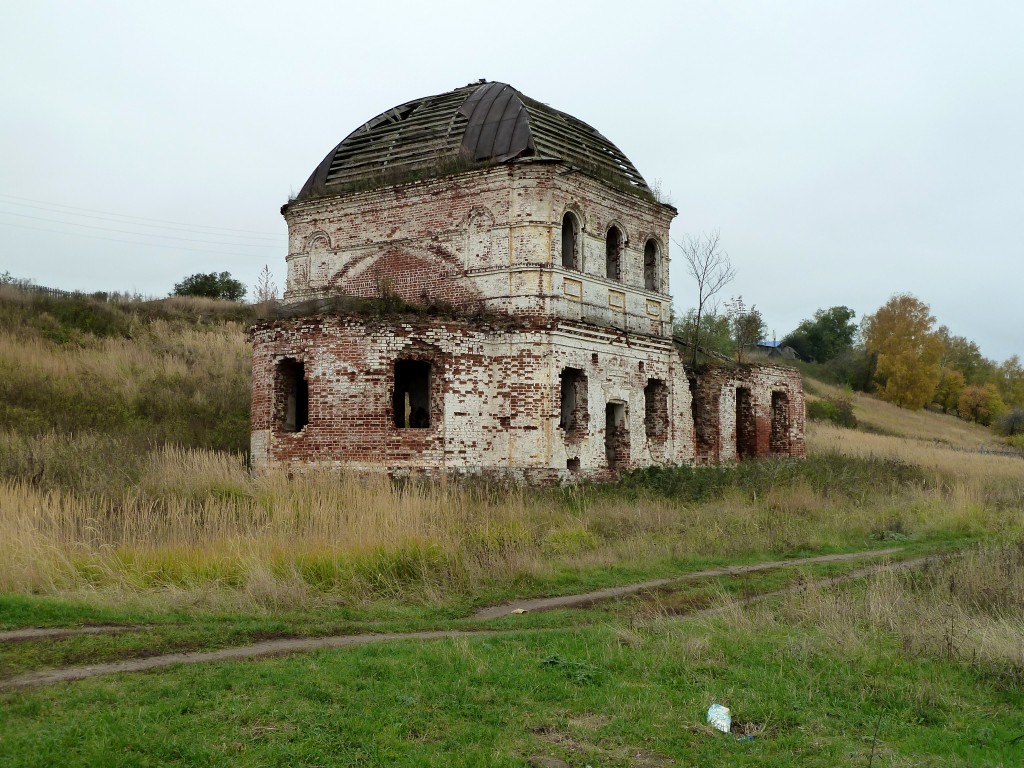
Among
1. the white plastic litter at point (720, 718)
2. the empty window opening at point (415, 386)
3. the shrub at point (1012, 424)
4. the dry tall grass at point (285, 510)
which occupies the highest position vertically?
the empty window opening at point (415, 386)

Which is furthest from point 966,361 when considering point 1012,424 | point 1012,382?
point 1012,424

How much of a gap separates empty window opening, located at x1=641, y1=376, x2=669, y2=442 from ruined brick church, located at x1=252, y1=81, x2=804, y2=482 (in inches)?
1.4

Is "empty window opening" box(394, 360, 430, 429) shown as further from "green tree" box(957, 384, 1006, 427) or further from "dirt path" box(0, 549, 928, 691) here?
"green tree" box(957, 384, 1006, 427)

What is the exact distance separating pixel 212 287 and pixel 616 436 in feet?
99.9

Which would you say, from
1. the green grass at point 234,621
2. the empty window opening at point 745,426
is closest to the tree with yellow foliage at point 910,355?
the empty window opening at point 745,426

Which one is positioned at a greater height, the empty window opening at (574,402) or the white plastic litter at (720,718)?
the empty window opening at (574,402)

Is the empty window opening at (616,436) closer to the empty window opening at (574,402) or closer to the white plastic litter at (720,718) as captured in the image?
the empty window opening at (574,402)

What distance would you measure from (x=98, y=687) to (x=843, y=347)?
82724mm

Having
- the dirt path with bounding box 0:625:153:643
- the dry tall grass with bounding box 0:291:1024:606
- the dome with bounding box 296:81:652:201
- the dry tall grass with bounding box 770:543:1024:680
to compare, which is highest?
the dome with bounding box 296:81:652:201

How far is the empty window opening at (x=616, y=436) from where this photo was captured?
21.0 meters

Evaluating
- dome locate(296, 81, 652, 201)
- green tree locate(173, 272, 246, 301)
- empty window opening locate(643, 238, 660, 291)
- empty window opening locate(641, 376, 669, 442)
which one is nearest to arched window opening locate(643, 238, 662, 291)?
empty window opening locate(643, 238, 660, 291)

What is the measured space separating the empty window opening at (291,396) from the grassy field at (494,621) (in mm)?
2756

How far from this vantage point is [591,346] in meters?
20.2

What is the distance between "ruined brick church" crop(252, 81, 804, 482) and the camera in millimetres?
18391
